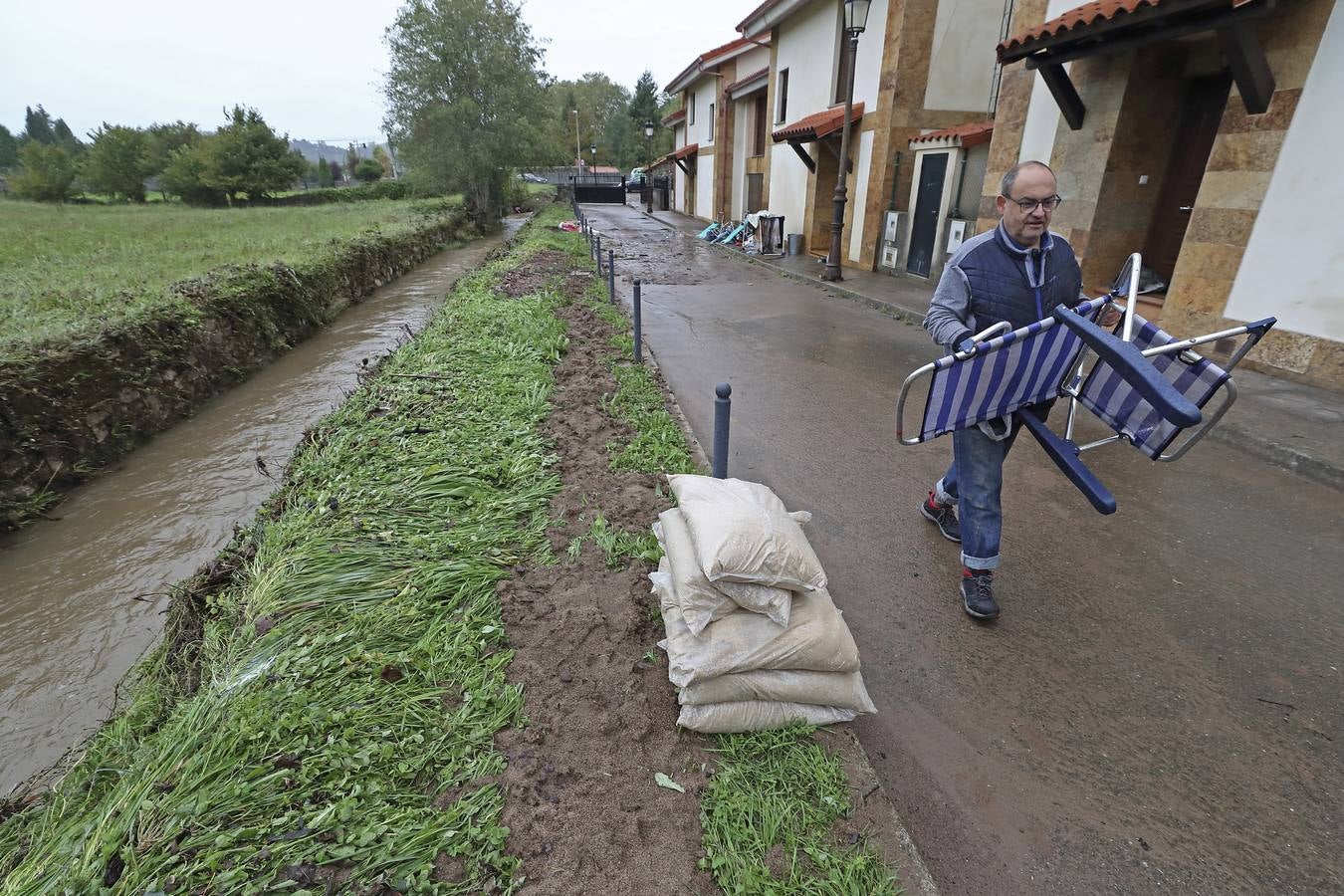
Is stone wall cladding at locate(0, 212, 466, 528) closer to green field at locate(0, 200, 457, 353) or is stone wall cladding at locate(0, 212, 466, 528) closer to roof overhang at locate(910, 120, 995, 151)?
green field at locate(0, 200, 457, 353)

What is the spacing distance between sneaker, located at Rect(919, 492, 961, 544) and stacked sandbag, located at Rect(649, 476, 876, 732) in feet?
5.74

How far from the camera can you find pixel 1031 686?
2697 millimetres

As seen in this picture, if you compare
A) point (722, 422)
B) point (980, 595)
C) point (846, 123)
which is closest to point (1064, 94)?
point (846, 123)

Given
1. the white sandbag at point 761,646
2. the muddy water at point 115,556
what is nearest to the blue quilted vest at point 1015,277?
the white sandbag at point 761,646

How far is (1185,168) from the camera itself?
7.68 metres

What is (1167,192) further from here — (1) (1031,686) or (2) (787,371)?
(1) (1031,686)

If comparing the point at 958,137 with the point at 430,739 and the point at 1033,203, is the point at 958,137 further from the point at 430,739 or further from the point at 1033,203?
the point at 430,739

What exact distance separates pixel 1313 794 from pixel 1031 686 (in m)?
0.91

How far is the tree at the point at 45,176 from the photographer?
3622cm

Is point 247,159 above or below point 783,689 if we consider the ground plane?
above

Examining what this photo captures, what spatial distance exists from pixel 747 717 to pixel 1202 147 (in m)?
9.36

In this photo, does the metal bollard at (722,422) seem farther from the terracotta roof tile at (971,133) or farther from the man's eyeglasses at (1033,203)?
the terracotta roof tile at (971,133)

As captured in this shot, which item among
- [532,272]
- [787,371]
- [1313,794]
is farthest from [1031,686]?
[532,272]

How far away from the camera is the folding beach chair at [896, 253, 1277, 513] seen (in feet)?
7.96
